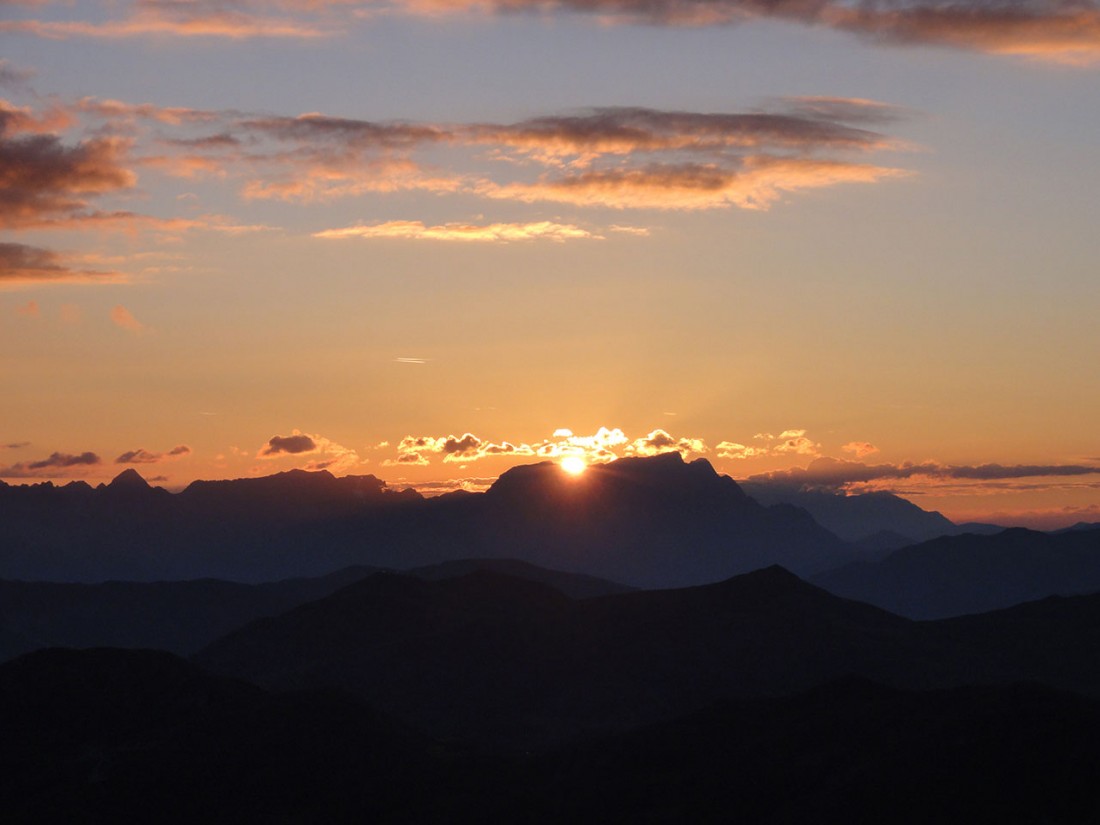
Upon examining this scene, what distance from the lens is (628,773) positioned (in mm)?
102125

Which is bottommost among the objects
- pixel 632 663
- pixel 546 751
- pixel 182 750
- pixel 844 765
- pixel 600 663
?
pixel 600 663

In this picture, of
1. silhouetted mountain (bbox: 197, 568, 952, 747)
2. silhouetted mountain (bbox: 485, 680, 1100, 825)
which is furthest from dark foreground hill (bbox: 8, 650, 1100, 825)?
silhouetted mountain (bbox: 197, 568, 952, 747)

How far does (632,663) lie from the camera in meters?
177

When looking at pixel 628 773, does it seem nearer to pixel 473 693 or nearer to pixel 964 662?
pixel 473 693

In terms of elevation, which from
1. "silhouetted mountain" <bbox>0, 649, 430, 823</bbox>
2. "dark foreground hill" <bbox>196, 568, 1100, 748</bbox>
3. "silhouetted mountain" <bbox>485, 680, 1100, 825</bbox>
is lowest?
"dark foreground hill" <bbox>196, 568, 1100, 748</bbox>

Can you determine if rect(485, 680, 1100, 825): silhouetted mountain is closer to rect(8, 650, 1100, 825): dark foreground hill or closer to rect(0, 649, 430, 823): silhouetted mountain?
rect(8, 650, 1100, 825): dark foreground hill

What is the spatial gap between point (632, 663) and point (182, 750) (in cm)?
7776

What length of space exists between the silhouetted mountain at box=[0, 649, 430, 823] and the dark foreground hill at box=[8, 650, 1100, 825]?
7.6 inches

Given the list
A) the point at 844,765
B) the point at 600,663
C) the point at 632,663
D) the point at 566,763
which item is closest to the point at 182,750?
the point at 566,763

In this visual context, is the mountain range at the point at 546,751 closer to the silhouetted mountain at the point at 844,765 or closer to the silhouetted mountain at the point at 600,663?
the silhouetted mountain at the point at 844,765

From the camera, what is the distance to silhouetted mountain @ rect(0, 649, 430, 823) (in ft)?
336

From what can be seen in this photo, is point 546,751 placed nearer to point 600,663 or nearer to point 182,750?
point 182,750

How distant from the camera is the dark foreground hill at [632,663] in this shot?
165500 mm

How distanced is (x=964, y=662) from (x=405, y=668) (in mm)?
75355
